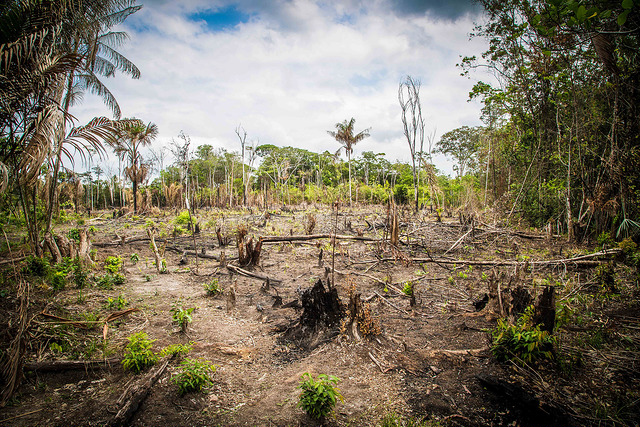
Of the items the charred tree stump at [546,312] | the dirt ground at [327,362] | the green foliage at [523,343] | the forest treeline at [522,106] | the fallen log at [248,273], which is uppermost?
the forest treeline at [522,106]

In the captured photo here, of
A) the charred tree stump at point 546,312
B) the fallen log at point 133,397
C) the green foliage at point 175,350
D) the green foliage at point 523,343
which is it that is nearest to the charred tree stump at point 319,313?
the green foliage at point 175,350

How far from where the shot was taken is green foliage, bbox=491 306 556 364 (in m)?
2.61

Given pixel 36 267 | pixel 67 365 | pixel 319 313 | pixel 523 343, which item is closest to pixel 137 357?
pixel 67 365

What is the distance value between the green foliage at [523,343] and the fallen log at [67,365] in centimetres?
394

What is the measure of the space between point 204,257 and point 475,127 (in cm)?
2829

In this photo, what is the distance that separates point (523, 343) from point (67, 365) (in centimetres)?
447

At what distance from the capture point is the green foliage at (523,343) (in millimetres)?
2611

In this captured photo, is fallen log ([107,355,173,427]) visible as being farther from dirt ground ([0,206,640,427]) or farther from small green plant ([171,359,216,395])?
small green plant ([171,359,216,395])

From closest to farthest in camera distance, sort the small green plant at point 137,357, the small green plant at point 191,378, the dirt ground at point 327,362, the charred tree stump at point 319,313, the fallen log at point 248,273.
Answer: the dirt ground at point 327,362, the small green plant at point 191,378, the small green plant at point 137,357, the charred tree stump at point 319,313, the fallen log at point 248,273

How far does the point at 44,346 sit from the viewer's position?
2.98 m

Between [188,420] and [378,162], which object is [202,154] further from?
[188,420]

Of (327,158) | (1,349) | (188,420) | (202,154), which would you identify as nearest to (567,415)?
(188,420)

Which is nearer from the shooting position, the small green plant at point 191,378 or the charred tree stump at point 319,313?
the small green plant at point 191,378

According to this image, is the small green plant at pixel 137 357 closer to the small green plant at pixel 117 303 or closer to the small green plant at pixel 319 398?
the small green plant at pixel 117 303
